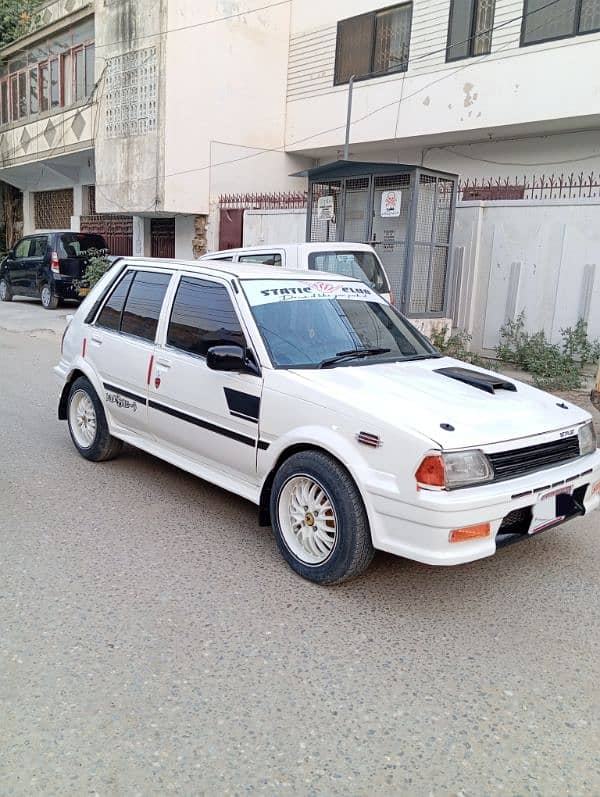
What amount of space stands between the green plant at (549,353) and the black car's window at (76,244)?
10430 mm

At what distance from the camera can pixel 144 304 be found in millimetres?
5285

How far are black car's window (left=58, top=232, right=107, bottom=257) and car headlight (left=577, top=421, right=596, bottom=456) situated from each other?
14.9 meters

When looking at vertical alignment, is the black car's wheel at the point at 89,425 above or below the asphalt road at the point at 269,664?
above

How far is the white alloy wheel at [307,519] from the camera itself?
149 inches

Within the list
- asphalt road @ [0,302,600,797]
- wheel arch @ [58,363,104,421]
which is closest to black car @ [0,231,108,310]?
wheel arch @ [58,363,104,421]

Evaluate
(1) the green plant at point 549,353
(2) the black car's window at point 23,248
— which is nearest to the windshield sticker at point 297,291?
(1) the green plant at point 549,353

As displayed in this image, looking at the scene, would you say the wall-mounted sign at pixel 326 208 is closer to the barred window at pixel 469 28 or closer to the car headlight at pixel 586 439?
the barred window at pixel 469 28

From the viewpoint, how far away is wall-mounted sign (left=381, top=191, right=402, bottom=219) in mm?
10945

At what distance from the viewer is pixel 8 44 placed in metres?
23.2

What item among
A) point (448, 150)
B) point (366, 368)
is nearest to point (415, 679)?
point (366, 368)

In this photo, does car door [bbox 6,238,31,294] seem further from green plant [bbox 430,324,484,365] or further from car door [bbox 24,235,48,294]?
green plant [bbox 430,324,484,365]

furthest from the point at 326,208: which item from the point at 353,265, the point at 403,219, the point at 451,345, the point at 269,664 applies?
the point at 269,664

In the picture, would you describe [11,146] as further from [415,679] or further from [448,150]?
[415,679]

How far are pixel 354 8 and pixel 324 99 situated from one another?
6.76 feet
